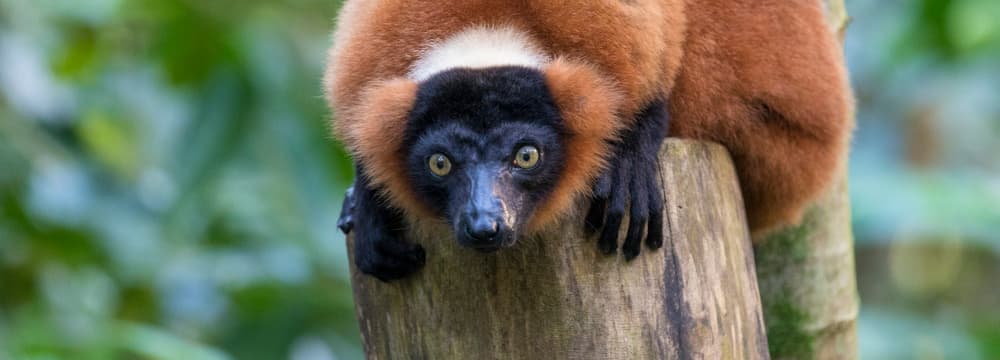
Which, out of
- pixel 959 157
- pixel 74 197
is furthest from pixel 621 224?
pixel 959 157

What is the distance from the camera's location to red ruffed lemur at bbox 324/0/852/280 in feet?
8.23

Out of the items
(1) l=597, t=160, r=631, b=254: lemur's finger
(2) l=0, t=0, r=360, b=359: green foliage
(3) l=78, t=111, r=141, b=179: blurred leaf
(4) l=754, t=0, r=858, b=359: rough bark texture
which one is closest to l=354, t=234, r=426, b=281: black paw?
(1) l=597, t=160, r=631, b=254: lemur's finger

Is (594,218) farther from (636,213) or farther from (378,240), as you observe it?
(378,240)

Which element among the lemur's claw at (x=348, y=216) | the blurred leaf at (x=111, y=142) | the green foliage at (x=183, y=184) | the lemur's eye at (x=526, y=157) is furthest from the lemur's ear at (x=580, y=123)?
the blurred leaf at (x=111, y=142)

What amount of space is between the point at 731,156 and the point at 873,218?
224 centimetres

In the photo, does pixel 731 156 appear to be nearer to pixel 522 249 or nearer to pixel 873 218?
pixel 522 249

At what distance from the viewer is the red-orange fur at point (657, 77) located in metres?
2.67

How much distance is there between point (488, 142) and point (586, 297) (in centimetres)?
43

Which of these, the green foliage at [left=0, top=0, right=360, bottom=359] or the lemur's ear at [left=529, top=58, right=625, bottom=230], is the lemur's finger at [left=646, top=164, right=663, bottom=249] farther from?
the green foliage at [left=0, top=0, right=360, bottom=359]

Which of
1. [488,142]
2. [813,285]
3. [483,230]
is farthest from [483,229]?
[813,285]

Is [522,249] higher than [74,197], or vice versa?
[74,197]

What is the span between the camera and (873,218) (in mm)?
5102

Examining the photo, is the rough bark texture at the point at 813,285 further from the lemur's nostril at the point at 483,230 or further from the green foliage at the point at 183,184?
the green foliage at the point at 183,184

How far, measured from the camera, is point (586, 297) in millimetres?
2547
